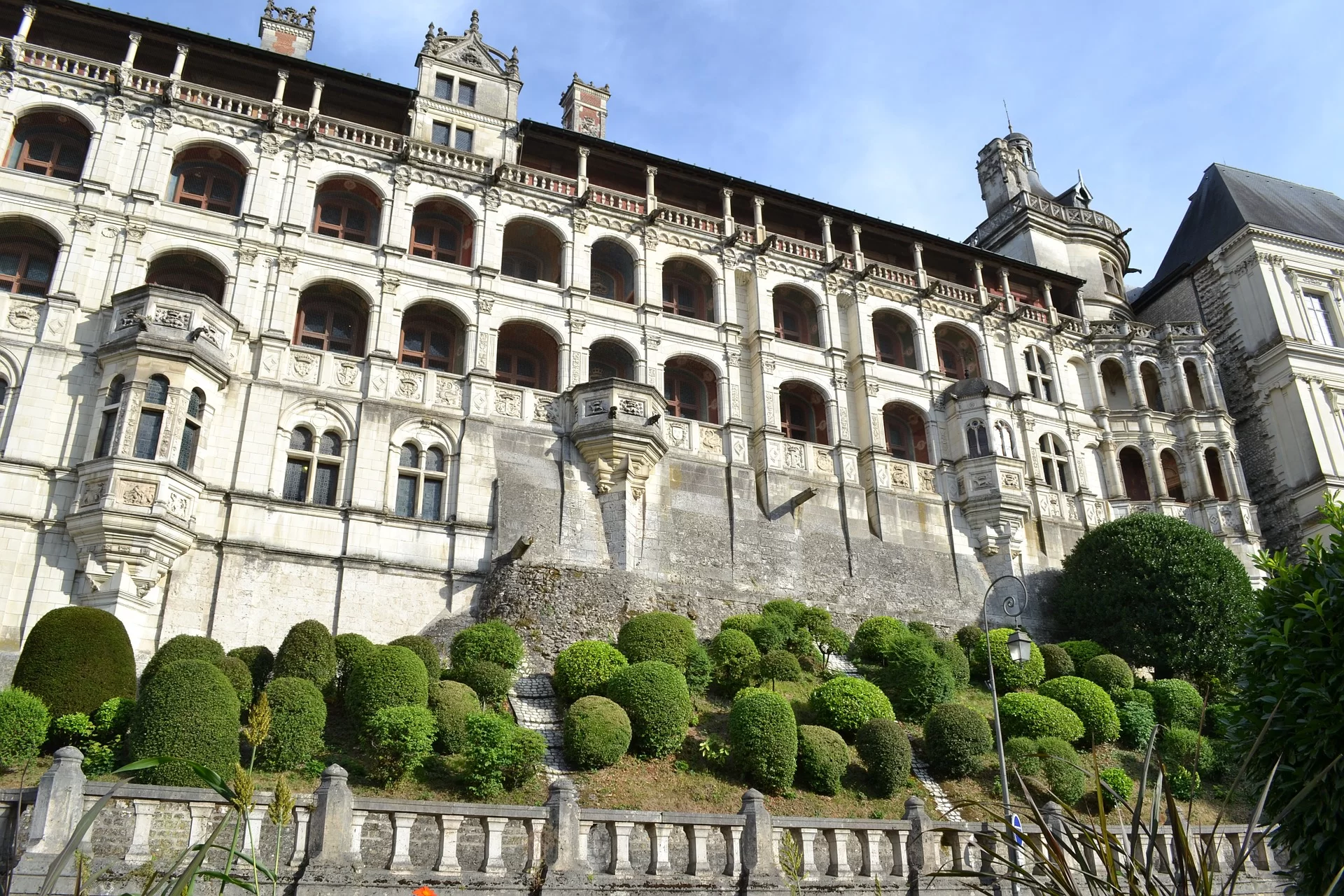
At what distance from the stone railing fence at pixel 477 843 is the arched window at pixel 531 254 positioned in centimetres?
2349

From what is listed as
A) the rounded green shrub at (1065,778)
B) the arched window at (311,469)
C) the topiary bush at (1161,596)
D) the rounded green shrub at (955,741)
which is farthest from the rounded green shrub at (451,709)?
the topiary bush at (1161,596)

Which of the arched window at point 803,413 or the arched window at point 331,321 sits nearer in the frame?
the arched window at point 331,321

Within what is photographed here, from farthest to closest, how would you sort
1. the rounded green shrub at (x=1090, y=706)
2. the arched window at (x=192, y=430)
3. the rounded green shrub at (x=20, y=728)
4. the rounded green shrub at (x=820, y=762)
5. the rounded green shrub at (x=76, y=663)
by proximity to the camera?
the rounded green shrub at (x=1090, y=706)
the arched window at (x=192, y=430)
the rounded green shrub at (x=820, y=762)
the rounded green shrub at (x=76, y=663)
the rounded green shrub at (x=20, y=728)

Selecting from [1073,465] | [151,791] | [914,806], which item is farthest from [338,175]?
[1073,465]

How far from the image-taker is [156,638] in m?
23.8

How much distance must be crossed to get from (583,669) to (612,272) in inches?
716

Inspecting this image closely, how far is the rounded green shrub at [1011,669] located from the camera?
27.9 meters

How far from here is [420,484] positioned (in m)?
28.7

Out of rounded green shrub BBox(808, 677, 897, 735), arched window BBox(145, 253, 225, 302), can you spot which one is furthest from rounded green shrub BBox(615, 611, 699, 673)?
arched window BBox(145, 253, 225, 302)

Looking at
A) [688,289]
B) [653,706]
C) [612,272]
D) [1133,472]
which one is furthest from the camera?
[1133,472]

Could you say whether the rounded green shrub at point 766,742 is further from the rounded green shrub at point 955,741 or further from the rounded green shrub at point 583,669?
the rounded green shrub at point 955,741

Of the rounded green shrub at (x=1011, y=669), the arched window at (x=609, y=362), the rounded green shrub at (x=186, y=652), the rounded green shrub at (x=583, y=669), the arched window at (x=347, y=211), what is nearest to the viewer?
the rounded green shrub at (x=186, y=652)

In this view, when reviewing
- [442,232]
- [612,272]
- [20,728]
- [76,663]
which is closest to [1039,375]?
[612,272]

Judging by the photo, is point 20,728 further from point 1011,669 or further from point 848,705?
point 1011,669
